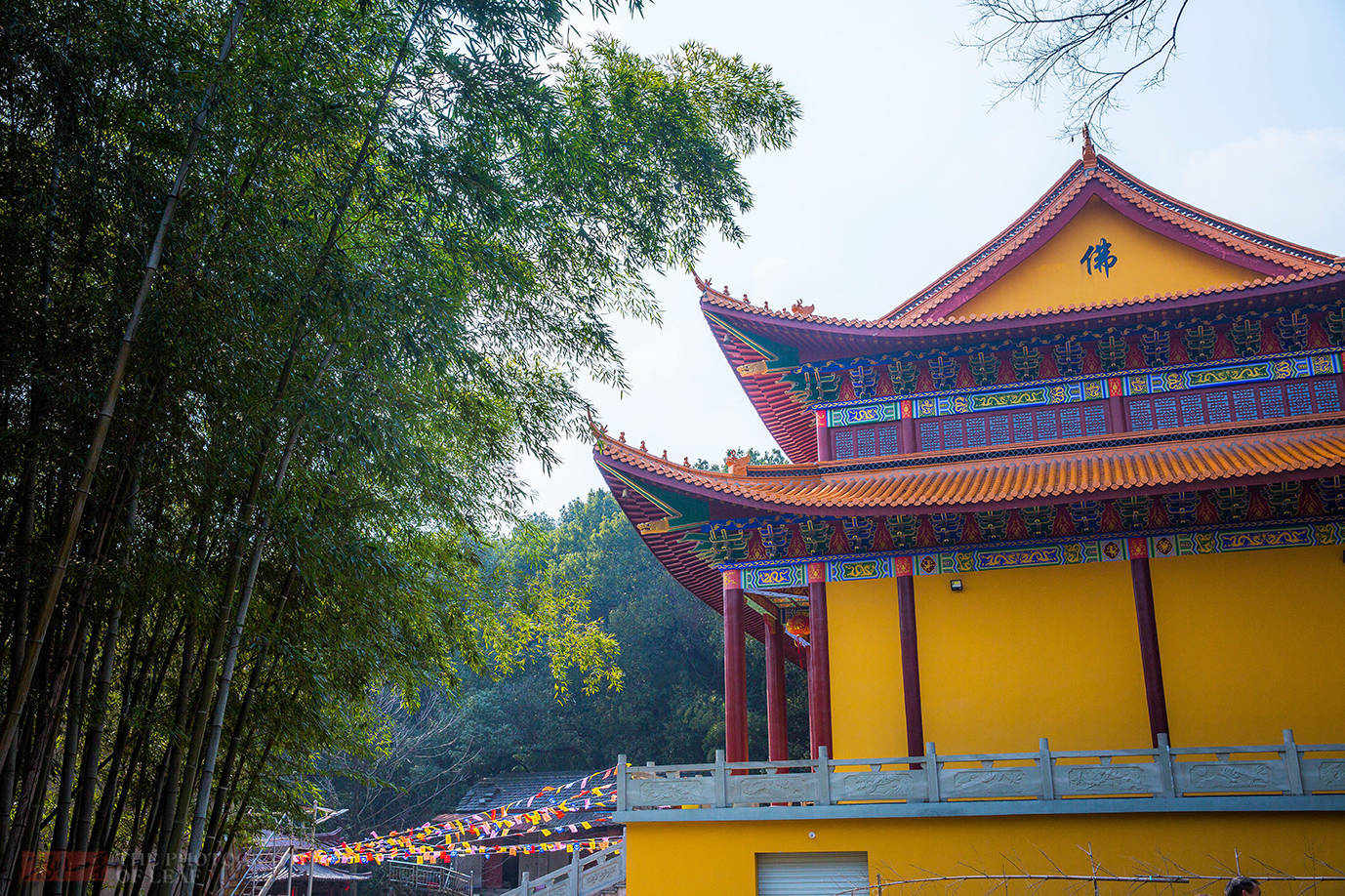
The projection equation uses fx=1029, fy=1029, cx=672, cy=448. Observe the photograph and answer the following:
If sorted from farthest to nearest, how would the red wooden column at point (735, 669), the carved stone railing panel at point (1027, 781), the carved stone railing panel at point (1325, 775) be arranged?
the red wooden column at point (735, 669) < the carved stone railing panel at point (1027, 781) < the carved stone railing panel at point (1325, 775)

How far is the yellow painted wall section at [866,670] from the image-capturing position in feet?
31.1

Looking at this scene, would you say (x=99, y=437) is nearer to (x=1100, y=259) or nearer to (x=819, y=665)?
(x=819, y=665)

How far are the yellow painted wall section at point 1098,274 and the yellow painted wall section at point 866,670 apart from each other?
3.36 m

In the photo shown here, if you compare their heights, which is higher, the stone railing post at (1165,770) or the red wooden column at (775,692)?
the red wooden column at (775,692)

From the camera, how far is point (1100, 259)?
11.1 meters

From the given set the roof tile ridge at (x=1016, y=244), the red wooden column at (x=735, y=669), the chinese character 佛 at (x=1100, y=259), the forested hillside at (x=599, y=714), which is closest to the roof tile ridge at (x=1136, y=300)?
the chinese character 佛 at (x=1100, y=259)

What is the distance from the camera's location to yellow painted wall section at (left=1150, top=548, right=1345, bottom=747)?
8602mm

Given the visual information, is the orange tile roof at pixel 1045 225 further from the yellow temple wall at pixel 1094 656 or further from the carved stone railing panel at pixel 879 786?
the carved stone railing panel at pixel 879 786

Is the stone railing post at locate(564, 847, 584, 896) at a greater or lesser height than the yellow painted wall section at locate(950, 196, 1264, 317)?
lesser

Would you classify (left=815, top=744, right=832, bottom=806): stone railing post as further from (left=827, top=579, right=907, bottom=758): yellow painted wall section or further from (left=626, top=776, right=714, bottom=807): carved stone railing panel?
(left=827, top=579, right=907, bottom=758): yellow painted wall section

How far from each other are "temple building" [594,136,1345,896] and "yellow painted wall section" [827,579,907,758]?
0.02 m

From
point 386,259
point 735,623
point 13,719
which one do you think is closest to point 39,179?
point 386,259

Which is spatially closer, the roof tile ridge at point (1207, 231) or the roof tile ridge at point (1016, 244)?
the roof tile ridge at point (1207, 231)

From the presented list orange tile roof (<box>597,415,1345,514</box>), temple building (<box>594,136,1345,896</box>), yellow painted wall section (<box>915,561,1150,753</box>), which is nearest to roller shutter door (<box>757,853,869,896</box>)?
temple building (<box>594,136,1345,896</box>)
